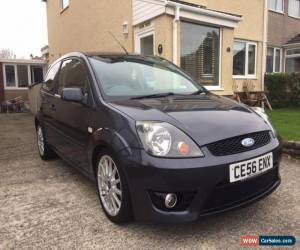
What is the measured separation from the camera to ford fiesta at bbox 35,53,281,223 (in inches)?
93.0

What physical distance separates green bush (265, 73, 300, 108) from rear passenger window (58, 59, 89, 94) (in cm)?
939

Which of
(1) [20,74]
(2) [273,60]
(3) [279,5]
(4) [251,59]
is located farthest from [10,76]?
(3) [279,5]

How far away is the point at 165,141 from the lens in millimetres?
2443

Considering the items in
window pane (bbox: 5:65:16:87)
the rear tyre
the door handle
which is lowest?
the rear tyre

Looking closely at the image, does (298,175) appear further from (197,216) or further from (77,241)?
(77,241)

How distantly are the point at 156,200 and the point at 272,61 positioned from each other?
14.1 m

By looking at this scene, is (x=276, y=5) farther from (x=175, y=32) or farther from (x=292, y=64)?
(x=175, y=32)

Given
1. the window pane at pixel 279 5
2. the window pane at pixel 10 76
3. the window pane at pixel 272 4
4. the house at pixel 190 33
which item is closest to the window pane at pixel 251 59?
the house at pixel 190 33

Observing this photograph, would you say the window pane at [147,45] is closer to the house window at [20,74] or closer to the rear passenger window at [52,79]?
the rear passenger window at [52,79]

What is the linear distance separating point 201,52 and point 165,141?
21.5ft

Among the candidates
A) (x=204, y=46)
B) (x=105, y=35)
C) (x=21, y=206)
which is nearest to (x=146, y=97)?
(x=21, y=206)

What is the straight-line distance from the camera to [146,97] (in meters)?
3.27

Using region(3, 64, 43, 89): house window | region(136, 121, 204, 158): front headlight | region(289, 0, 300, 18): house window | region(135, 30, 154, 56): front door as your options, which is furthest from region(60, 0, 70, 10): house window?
region(136, 121, 204, 158): front headlight

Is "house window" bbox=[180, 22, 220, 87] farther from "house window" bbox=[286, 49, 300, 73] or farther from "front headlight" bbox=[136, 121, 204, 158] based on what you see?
"house window" bbox=[286, 49, 300, 73]
